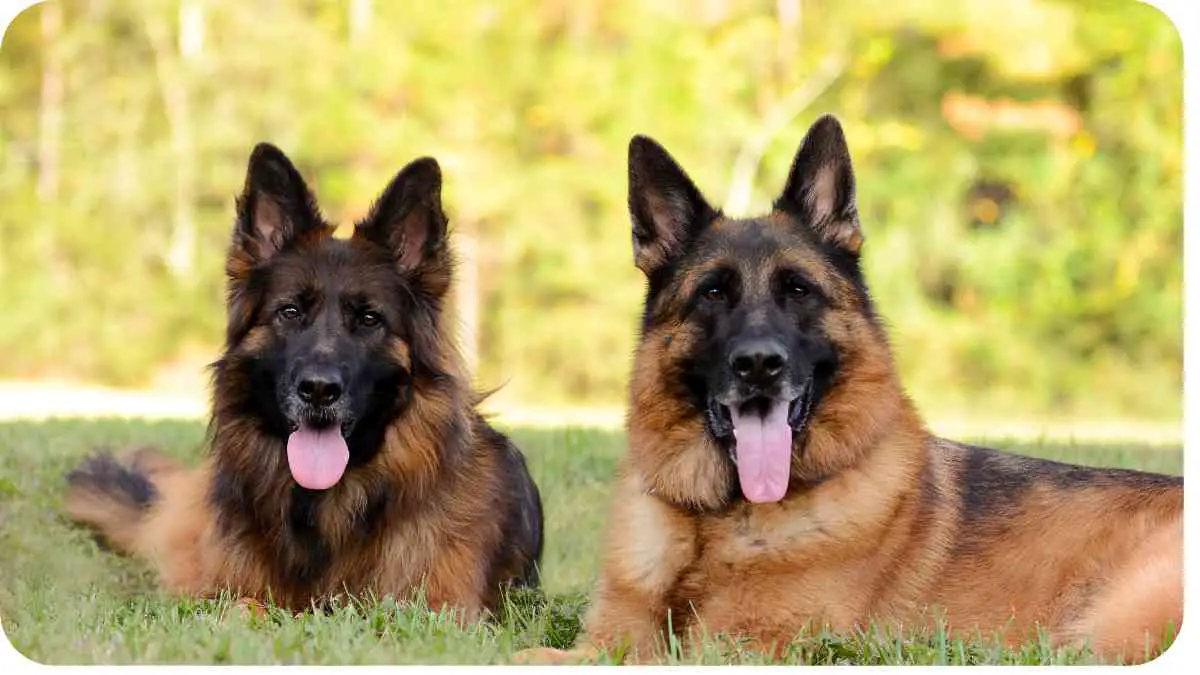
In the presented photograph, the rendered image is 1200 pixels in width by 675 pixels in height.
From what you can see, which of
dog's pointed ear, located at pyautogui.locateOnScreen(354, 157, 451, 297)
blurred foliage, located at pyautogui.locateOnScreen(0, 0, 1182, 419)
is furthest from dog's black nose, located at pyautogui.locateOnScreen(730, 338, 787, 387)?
blurred foliage, located at pyautogui.locateOnScreen(0, 0, 1182, 419)

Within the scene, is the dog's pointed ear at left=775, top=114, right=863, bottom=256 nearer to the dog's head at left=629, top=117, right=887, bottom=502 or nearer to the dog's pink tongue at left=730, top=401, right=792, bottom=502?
the dog's head at left=629, top=117, right=887, bottom=502

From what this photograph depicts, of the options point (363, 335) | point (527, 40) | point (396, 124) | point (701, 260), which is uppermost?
point (527, 40)

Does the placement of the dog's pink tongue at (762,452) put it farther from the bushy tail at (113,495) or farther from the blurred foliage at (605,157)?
the blurred foliage at (605,157)

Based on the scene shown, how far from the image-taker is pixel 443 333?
6.25m

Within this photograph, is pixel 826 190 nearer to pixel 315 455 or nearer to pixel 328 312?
pixel 328 312

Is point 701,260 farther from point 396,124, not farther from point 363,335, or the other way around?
point 396,124

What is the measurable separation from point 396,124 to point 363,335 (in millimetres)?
13385

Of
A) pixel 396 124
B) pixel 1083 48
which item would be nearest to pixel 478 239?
pixel 396 124

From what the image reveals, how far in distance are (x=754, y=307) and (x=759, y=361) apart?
0.27 metres

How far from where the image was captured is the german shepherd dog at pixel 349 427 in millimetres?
5883

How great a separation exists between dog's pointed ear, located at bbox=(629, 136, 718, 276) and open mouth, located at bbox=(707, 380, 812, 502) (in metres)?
0.73

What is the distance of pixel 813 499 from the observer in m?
5.22

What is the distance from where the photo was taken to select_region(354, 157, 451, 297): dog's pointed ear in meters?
6.06

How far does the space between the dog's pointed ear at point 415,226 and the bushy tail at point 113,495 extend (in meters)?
2.45
